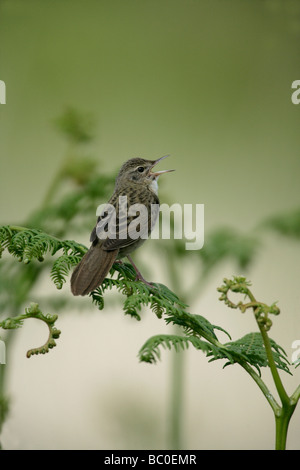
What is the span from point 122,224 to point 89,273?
546mm

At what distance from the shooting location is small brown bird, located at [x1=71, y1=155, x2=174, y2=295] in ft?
5.75

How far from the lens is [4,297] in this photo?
8.01 ft

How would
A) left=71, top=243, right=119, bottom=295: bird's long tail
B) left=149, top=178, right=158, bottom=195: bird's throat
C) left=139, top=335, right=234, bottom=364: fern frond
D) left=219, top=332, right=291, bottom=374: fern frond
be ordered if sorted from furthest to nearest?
left=149, top=178, right=158, bottom=195: bird's throat
left=71, top=243, right=119, bottom=295: bird's long tail
left=219, top=332, right=291, bottom=374: fern frond
left=139, top=335, right=234, bottom=364: fern frond

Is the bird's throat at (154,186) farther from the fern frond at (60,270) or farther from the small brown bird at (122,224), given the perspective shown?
the fern frond at (60,270)

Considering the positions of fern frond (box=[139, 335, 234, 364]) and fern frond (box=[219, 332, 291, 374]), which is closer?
fern frond (box=[139, 335, 234, 364])

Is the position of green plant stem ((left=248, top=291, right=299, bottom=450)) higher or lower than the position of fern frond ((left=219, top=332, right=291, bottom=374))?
lower

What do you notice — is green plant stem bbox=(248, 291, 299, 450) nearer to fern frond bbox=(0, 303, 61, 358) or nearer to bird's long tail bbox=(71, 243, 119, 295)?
fern frond bbox=(0, 303, 61, 358)

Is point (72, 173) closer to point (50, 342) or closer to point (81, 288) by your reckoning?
point (81, 288)

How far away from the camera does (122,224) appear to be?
7.41 ft

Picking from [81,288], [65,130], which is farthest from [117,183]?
[81,288]

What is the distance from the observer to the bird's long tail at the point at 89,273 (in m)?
1.72

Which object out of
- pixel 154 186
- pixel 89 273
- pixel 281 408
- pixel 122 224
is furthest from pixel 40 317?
pixel 154 186

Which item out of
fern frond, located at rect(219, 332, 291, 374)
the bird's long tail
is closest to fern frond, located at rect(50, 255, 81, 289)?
the bird's long tail
